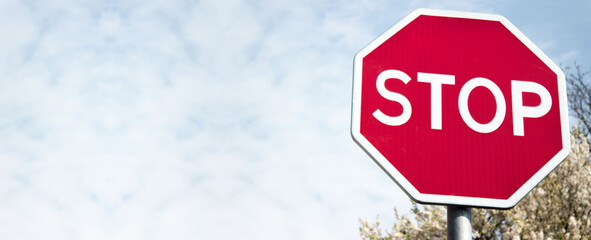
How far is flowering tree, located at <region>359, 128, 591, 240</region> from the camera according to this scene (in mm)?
12484

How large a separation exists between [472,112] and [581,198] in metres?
12.6

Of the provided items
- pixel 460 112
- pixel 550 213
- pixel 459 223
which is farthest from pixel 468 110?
pixel 550 213

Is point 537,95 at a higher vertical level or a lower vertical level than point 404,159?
higher

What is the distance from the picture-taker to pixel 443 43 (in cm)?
232

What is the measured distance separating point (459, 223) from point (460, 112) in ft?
1.58

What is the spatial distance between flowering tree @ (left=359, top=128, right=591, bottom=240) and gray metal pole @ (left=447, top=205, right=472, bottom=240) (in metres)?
11.2

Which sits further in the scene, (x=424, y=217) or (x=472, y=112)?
(x=424, y=217)

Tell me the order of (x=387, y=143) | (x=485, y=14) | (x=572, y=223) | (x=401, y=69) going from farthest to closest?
(x=572, y=223) < (x=485, y=14) < (x=401, y=69) < (x=387, y=143)

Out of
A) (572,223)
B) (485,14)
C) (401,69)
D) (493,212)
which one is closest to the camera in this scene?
(401,69)

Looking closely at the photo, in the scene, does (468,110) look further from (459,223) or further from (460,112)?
(459,223)

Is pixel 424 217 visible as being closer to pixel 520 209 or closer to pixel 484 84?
pixel 520 209

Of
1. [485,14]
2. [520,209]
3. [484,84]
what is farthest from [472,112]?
[520,209]

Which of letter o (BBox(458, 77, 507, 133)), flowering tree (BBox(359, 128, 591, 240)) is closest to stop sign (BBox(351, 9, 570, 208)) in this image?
letter o (BBox(458, 77, 507, 133))

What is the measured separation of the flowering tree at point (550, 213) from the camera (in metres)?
12.5
